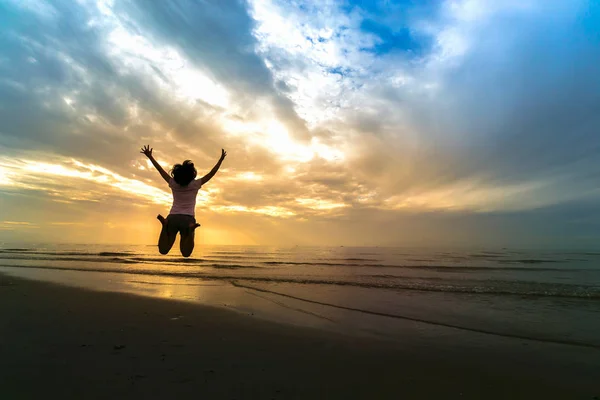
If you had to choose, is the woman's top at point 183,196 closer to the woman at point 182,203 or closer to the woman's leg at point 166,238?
the woman at point 182,203

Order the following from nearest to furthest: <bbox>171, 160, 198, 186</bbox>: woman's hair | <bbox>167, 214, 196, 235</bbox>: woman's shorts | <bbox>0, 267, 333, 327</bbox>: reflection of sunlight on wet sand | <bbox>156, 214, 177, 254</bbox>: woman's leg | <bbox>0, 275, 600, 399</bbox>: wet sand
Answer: <bbox>0, 275, 600, 399</bbox>: wet sand → <bbox>171, 160, 198, 186</bbox>: woman's hair → <bbox>167, 214, 196, 235</bbox>: woman's shorts → <bbox>156, 214, 177, 254</bbox>: woman's leg → <bbox>0, 267, 333, 327</bbox>: reflection of sunlight on wet sand

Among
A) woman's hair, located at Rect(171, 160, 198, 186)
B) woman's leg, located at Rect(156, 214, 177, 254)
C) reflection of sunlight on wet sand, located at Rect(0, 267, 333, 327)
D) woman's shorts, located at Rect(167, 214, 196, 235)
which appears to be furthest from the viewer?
reflection of sunlight on wet sand, located at Rect(0, 267, 333, 327)

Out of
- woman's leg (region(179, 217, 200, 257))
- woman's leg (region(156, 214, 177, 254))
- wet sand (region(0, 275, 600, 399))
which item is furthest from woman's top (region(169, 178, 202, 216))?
wet sand (region(0, 275, 600, 399))

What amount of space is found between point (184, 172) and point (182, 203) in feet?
2.35

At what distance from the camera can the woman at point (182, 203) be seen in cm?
654

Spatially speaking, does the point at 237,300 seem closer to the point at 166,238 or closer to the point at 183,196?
the point at 166,238

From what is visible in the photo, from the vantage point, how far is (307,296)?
12.4 m

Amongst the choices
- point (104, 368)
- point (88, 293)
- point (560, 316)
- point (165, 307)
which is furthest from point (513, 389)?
point (88, 293)

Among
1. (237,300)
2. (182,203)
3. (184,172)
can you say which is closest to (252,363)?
(182,203)

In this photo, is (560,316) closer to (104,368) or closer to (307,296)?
(307,296)

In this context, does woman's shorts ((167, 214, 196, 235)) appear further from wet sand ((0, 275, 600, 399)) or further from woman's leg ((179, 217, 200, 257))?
wet sand ((0, 275, 600, 399))

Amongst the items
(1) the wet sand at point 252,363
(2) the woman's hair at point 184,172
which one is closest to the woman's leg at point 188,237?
(2) the woman's hair at point 184,172

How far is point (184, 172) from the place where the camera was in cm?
648

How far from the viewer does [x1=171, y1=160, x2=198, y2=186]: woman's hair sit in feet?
21.3
